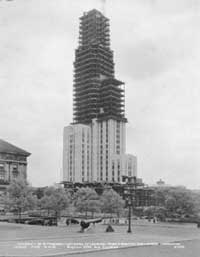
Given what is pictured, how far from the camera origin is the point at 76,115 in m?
127

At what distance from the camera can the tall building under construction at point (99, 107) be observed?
11781cm

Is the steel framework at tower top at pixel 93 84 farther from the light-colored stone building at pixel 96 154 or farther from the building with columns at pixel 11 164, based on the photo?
the building with columns at pixel 11 164

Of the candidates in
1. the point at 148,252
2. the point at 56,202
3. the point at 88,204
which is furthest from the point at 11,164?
the point at 148,252

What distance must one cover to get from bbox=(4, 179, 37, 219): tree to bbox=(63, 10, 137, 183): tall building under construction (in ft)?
195

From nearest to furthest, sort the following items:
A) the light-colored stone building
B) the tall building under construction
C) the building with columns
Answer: the building with columns, the light-colored stone building, the tall building under construction

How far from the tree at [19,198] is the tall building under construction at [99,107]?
2338 inches

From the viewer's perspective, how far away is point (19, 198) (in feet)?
179

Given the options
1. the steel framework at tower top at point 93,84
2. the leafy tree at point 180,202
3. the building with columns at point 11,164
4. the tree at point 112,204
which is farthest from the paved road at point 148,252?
the steel framework at tower top at point 93,84

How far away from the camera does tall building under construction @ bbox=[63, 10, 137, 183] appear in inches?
4638

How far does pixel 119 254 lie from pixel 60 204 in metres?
40.6

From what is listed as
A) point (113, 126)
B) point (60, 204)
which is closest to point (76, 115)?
point (113, 126)

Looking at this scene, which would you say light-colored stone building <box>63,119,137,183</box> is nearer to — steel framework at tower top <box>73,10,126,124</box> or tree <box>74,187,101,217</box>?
steel framework at tower top <box>73,10,126,124</box>

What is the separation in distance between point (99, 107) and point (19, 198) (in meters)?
73.9

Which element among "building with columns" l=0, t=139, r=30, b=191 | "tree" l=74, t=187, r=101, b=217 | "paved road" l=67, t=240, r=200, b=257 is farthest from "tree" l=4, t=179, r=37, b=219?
"paved road" l=67, t=240, r=200, b=257
